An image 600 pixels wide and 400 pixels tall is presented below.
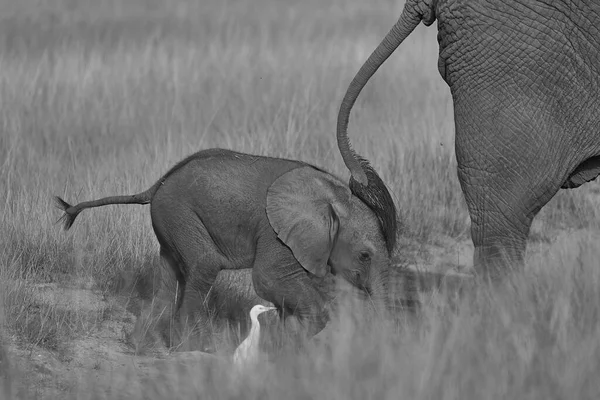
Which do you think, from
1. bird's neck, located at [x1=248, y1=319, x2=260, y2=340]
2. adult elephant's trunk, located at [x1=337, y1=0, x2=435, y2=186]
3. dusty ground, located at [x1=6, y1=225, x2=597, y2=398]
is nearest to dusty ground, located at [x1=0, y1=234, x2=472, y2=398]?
dusty ground, located at [x1=6, y1=225, x2=597, y2=398]

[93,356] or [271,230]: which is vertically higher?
[271,230]

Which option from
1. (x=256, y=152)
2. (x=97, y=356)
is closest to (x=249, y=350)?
(x=97, y=356)

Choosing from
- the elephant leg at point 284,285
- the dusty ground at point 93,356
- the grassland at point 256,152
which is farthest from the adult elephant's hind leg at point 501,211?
the elephant leg at point 284,285

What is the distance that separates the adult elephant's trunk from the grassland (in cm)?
57

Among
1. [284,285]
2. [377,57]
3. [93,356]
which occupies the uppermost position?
[377,57]

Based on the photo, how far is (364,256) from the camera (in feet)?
16.2

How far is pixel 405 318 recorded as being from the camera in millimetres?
4188

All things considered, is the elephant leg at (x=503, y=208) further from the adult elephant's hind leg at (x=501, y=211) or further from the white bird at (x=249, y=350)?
the white bird at (x=249, y=350)

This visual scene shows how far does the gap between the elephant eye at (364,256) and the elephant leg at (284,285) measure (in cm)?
24

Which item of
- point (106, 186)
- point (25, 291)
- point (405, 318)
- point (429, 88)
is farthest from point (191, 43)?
point (405, 318)

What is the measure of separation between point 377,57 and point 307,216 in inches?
28.5

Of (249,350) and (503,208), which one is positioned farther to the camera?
(503,208)

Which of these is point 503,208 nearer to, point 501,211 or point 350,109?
point 501,211

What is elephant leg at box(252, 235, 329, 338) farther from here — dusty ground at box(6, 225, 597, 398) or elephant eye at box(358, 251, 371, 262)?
dusty ground at box(6, 225, 597, 398)
